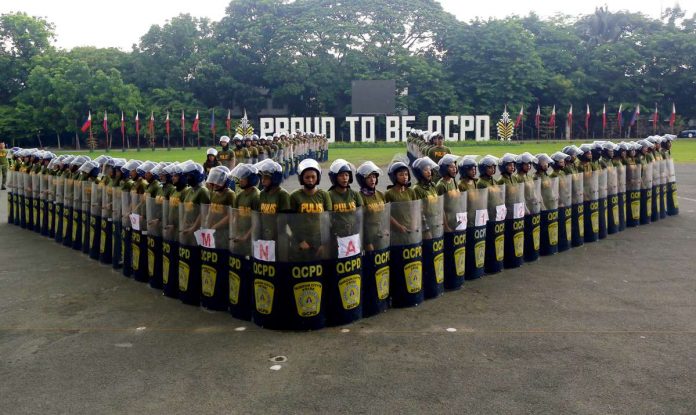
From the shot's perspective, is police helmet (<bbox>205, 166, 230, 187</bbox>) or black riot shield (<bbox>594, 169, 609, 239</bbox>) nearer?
police helmet (<bbox>205, 166, 230, 187</bbox>)

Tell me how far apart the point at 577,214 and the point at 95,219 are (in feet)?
28.9

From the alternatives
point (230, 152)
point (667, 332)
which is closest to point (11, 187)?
point (230, 152)

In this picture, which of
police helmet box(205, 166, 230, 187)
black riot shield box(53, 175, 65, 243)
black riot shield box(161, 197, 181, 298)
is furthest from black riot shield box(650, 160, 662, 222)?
black riot shield box(53, 175, 65, 243)

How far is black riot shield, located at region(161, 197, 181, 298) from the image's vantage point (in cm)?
860

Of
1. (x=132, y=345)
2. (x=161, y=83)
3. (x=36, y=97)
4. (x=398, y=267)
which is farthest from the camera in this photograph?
(x=161, y=83)

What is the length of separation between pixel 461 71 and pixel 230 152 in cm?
4981

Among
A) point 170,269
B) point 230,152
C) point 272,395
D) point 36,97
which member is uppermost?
point 36,97

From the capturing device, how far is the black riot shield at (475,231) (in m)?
9.25

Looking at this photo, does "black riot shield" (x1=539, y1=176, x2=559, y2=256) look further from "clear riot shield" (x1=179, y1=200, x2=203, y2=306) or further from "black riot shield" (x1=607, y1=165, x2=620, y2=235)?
"clear riot shield" (x1=179, y1=200, x2=203, y2=306)

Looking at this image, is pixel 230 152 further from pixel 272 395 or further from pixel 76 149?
pixel 76 149

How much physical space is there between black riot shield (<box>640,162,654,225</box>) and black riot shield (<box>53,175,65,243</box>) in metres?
12.4

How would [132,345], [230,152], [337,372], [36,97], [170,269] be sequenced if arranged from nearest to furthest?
[337,372]
[132,345]
[170,269]
[230,152]
[36,97]

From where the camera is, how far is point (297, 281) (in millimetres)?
7004

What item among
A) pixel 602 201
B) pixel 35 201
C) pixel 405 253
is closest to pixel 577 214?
pixel 602 201
